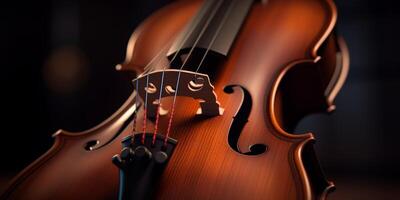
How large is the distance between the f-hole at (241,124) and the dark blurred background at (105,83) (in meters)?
0.53

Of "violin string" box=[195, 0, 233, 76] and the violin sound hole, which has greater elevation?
"violin string" box=[195, 0, 233, 76]

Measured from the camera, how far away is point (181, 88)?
0.58 metres

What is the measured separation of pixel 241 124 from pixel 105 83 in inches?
41.4

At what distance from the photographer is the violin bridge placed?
556 millimetres

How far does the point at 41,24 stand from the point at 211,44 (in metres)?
1.18

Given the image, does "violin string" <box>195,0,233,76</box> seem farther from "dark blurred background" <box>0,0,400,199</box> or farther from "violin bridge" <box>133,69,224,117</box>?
"dark blurred background" <box>0,0,400,199</box>

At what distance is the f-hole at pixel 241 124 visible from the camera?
510 mm

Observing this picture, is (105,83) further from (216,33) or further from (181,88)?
(181,88)

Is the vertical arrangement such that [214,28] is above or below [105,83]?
above

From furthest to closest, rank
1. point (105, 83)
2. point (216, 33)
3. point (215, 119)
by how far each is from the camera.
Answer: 1. point (105, 83)
2. point (216, 33)
3. point (215, 119)

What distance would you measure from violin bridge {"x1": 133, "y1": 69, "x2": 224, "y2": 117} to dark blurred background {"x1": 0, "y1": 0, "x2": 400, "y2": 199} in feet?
1.95

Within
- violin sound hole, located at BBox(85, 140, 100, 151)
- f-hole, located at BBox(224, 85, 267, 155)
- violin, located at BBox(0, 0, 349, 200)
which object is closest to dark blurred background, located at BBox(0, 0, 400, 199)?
violin, located at BBox(0, 0, 349, 200)

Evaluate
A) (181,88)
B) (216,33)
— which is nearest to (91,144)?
(181,88)

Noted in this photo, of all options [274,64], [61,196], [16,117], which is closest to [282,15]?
[274,64]
